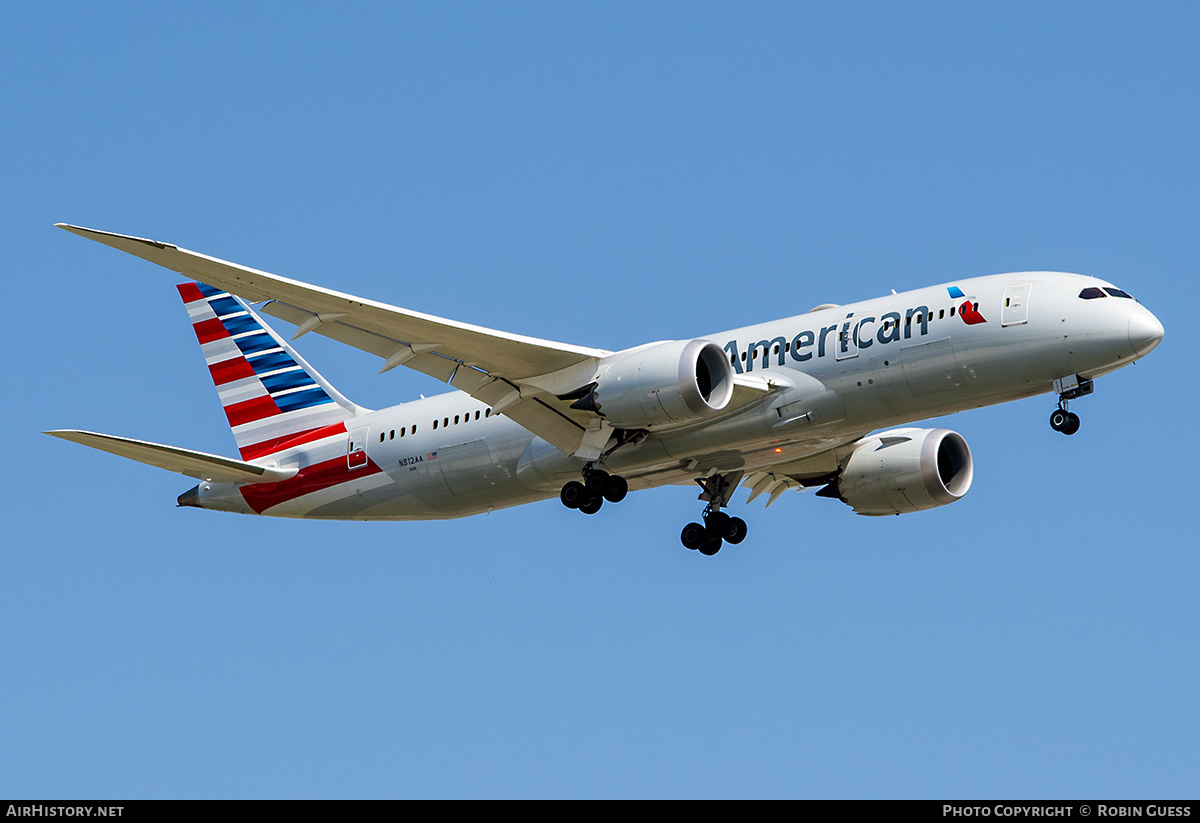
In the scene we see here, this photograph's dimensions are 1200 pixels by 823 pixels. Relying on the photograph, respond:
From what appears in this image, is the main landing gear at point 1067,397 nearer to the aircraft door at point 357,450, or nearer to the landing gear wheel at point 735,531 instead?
the landing gear wheel at point 735,531

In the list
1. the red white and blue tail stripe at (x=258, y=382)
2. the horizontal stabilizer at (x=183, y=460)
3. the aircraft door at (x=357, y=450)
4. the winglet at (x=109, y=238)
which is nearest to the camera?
the winglet at (x=109, y=238)

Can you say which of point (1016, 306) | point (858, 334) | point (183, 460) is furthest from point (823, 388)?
point (183, 460)

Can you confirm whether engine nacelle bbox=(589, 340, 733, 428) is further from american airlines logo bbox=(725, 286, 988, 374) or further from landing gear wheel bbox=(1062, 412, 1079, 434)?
landing gear wheel bbox=(1062, 412, 1079, 434)

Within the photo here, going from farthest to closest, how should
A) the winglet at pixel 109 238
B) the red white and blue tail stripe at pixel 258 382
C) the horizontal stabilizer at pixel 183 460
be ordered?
the red white and blue tail stripe at pixel 258 382 < the horizontal stabilizer at pixel 183 460 < the winglet at pixel 109 238

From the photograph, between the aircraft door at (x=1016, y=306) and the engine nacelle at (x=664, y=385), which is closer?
the aircraft door at (x=1016, y=306)

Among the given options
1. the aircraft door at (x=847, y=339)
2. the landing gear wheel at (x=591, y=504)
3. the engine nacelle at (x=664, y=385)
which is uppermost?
the aircraft door at (x=847, y=339)

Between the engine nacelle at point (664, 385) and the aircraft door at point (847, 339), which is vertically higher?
the aircraft door at point (847, 339)

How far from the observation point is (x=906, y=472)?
34375 mm

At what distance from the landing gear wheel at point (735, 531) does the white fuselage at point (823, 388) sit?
207 cm

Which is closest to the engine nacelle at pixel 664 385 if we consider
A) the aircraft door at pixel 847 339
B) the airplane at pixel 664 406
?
the airplane at pixel 664 406

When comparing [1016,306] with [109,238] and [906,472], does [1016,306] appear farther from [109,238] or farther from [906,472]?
[109,238]

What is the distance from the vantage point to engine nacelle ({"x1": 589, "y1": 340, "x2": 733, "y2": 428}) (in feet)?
94.4

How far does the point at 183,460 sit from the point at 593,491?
9.51 meters

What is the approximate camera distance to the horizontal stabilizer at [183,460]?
30922 millimetres
